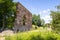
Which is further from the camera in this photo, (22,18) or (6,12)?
(22,18)

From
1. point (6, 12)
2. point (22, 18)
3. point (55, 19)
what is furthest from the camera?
point (22, 18)

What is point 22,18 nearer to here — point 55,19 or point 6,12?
point 6,12

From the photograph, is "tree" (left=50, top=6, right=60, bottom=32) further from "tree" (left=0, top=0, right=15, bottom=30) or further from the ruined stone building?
"tree" (left=0, top=0, right=15, bottom=30)

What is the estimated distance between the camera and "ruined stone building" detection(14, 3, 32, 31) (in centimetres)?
2808

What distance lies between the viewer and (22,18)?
28828mm

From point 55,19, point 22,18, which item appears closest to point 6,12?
point 22,18

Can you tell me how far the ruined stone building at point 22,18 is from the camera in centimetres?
2808

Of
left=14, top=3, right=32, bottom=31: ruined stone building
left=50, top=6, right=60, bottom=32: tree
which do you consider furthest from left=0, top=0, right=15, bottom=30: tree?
left=50, top=6, right=60, bottom=32: tree

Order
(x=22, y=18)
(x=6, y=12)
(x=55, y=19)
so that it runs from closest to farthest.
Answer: (x=55, y=19), (x=6, y=12), (x=22, y=18)

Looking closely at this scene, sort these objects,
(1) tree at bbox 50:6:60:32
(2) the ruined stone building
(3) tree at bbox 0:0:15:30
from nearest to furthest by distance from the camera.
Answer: (1) tree at bbox 50:6:60:32 → (3) tree at bbox 0:0:15:30 → (2) the ruined stone building

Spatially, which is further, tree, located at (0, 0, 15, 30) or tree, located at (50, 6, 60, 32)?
tree, located at (0, 0, 15, 30)

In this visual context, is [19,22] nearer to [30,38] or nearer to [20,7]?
[20,7]

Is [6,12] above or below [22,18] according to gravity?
above

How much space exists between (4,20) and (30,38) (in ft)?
55.5
